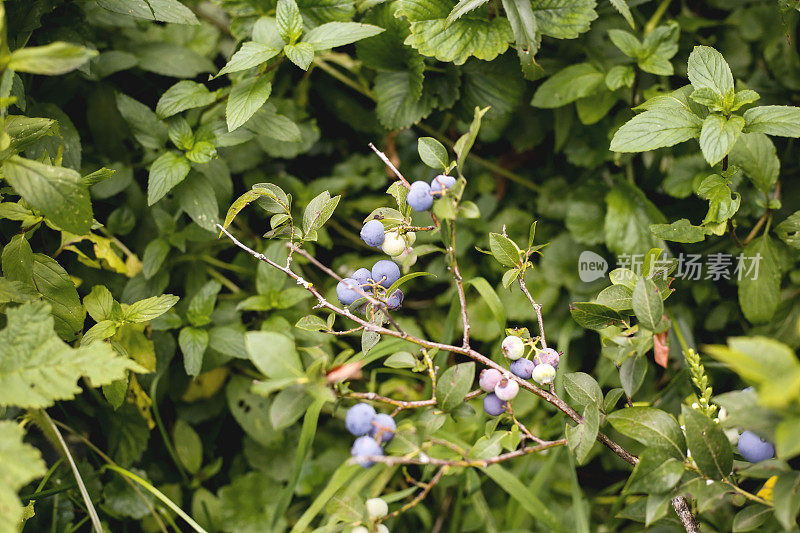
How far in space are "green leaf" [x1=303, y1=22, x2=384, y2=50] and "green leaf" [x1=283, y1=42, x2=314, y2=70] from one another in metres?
0.03

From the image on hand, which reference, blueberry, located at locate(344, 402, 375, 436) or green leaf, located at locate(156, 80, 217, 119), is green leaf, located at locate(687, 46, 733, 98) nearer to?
blueberry, located at locate(344, 402, 375, 436)

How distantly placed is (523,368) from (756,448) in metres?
0.30

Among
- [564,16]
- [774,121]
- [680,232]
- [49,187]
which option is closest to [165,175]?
[49,187]

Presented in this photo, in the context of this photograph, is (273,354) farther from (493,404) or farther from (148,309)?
(148,309)

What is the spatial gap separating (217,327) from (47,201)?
47cm

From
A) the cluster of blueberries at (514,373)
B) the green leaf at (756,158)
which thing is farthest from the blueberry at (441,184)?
the green leaf at (756,158)

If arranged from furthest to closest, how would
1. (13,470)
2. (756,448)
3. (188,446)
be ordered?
(188,446) → (756,448) → (13,470)

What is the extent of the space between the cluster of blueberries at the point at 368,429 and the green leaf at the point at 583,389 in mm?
301

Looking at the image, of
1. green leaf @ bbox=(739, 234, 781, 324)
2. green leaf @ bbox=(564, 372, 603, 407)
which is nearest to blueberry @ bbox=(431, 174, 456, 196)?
green leaf @ bbox=(564, 372, 603, 407)

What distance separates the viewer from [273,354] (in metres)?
0.62

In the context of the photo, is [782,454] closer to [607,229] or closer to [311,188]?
[607,229]

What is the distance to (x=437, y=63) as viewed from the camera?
50.2 inches

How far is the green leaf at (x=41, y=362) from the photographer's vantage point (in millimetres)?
678

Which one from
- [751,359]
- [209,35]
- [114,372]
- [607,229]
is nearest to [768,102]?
[607,229]
